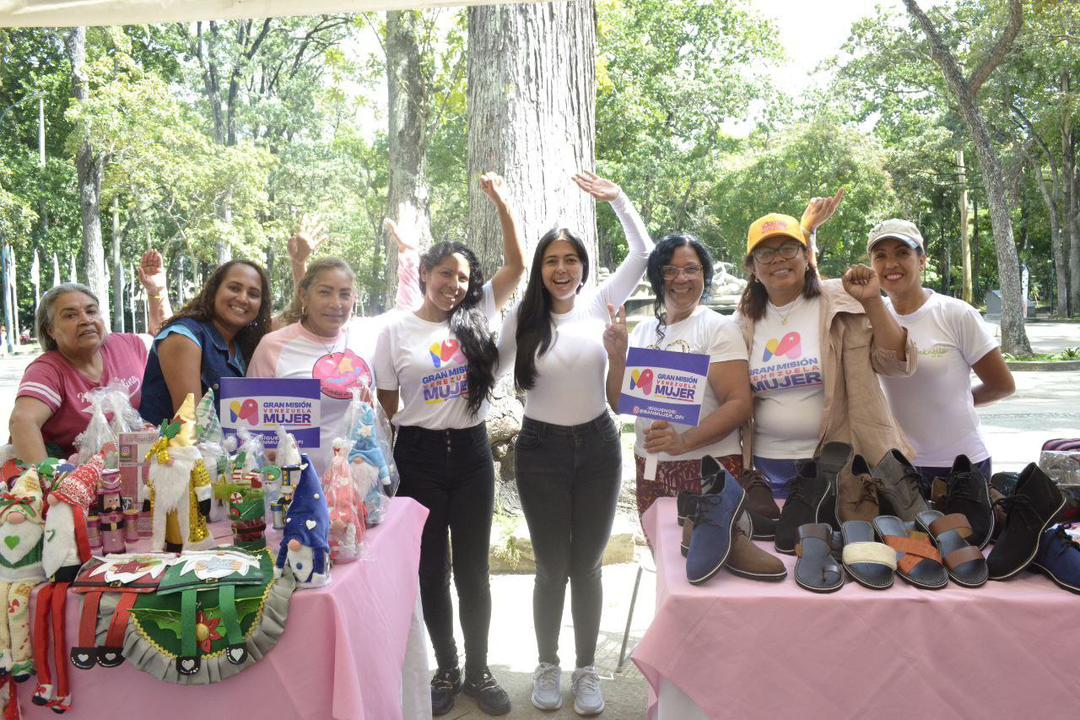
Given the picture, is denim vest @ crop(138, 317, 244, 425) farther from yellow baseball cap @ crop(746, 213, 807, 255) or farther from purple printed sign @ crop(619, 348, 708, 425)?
yellow baseball cap @ crop(746, 213, 807, 255)

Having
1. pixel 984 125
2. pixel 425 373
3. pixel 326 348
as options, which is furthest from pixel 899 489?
pixel 984 125

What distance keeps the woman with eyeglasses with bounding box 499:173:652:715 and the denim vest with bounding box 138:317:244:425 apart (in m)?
1.19

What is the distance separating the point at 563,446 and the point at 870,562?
137 cm

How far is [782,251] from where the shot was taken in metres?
3.05

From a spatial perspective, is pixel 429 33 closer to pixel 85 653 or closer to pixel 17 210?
pixel 85 653

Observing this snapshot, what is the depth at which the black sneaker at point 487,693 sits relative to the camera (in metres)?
3.46

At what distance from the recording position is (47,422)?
3137mm

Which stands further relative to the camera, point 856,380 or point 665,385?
point 856,380

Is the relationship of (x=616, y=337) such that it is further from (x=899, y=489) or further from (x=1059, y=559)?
(x=1059, y=559)

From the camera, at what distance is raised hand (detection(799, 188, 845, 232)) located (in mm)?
3506

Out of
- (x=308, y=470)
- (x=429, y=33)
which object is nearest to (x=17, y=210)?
(x=429, y=33)

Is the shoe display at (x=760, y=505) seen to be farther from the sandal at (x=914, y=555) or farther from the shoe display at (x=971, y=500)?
the shoe display at (x=971, y=500)

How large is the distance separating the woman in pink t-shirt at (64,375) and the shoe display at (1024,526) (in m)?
3.24

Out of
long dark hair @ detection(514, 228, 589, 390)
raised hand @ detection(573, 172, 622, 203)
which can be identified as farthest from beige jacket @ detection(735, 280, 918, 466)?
raised hand @ detection(573, 172, 622, 203)
